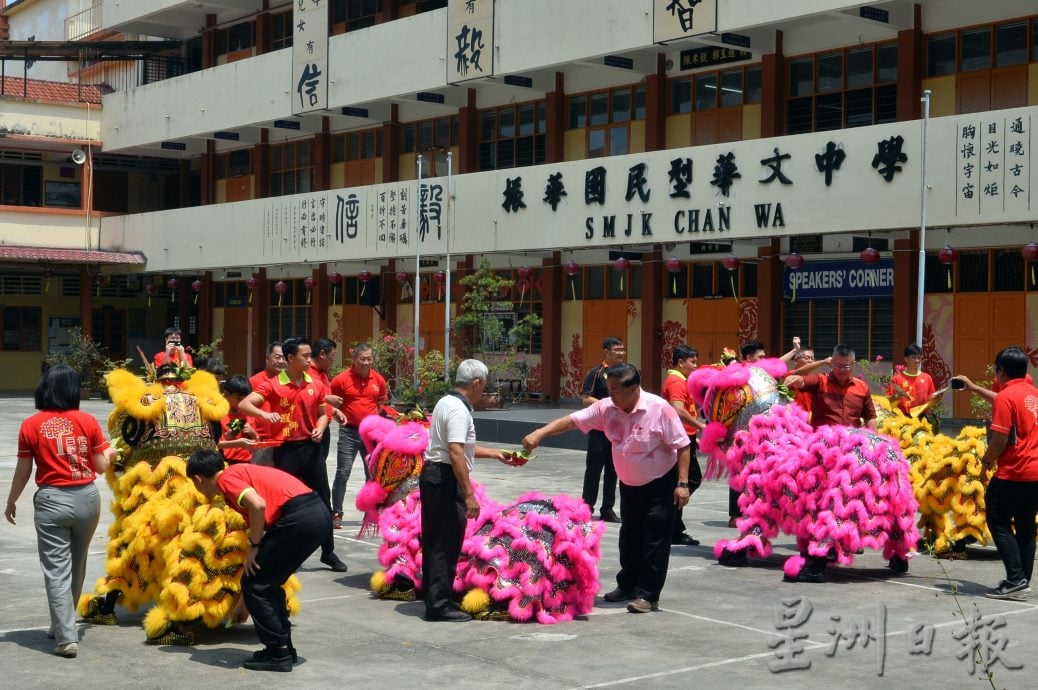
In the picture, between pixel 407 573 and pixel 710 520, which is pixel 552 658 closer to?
pixel 407 573

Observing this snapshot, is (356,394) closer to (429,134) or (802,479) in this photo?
(802,479)

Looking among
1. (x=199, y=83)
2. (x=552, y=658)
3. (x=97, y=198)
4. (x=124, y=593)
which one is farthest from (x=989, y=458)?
(x=97, y=198)

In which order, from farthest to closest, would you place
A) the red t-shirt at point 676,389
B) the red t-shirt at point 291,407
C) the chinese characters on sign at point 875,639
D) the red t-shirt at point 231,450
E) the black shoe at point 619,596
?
the red t-shirt at point 676,389 → the red t-shirt at point 291,407 → the black shoe at point 619,596 → the red t-shirt at point 231,450 → the chinese characters on sign at point 875,639

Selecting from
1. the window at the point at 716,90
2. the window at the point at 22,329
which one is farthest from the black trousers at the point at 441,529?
the window at the point at 22,329

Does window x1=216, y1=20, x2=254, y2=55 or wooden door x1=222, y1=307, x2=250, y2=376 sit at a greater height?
window x1=216, y1=20, x2=254, y2=55

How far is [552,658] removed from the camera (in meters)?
7.95

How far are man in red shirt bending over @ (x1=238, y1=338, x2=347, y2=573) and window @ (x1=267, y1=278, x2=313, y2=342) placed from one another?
2631 centimetres

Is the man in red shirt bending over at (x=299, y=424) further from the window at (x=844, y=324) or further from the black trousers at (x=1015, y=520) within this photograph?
the window at (x=844, y=324)

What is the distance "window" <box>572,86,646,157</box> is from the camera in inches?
1120

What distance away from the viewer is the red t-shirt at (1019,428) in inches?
384

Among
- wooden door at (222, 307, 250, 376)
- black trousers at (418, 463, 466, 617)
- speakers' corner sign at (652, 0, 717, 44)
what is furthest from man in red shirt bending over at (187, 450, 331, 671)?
wooden door at (222, 307, 250, 376)

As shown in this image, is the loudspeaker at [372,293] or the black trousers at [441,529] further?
the loudspeaker at [372,293]

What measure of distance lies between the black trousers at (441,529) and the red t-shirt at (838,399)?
410cm

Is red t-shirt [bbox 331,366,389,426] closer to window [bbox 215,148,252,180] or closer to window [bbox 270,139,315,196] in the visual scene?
window [bbox 270,139,315,196]
